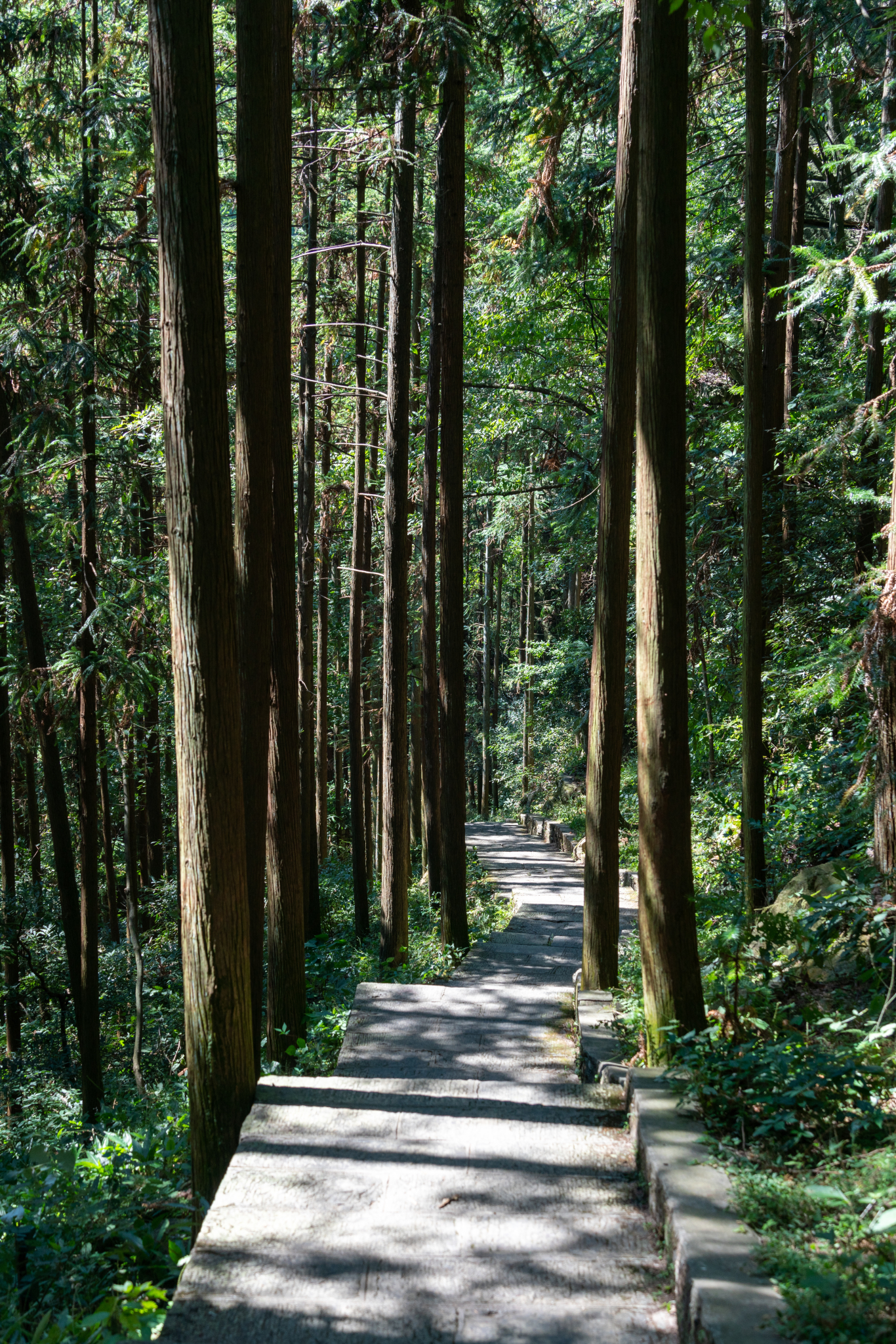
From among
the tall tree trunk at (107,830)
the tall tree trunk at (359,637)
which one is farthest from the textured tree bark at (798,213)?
the tall tree trunk at (107,830)

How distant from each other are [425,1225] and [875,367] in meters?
9.48

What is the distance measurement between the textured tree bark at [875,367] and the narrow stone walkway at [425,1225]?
6.75 metres

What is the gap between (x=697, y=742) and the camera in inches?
527

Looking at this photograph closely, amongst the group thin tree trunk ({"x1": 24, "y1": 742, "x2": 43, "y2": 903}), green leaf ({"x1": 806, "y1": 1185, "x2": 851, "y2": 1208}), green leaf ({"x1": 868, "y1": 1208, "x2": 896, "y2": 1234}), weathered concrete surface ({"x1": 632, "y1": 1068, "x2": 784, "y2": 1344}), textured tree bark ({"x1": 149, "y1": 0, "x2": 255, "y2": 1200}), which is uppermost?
textured tree bark ({"x1": 149, "y1": 0, "x2": 255, "y2": 1200})

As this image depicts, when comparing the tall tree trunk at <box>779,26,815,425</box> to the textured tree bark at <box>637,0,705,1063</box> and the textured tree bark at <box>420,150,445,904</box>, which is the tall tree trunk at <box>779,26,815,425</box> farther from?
the textured tree bark at <box>637,0,705,1063</box>

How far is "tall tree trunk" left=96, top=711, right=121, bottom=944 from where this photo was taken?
13.3 metres

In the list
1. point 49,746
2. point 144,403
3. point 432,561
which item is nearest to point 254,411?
point 144,403

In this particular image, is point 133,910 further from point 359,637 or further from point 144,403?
point 144,403

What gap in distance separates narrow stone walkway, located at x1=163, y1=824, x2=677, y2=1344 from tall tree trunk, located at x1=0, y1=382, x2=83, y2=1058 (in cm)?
783

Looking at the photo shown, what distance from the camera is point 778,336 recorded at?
11922 mm

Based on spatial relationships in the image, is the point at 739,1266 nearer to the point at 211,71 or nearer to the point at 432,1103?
the point at 432,1103

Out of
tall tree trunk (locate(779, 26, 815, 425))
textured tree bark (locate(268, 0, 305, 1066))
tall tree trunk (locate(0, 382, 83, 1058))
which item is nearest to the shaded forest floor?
textured tree bark (locate(268, 0, 305, 1066))

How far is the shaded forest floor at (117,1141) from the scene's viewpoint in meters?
4.13

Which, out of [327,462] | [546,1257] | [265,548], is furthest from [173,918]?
[546,1257]
